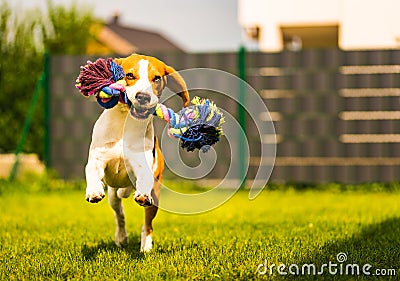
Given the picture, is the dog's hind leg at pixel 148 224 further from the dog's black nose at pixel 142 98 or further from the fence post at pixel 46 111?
the fence post at pixel 46 111

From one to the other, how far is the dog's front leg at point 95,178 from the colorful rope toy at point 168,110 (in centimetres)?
35

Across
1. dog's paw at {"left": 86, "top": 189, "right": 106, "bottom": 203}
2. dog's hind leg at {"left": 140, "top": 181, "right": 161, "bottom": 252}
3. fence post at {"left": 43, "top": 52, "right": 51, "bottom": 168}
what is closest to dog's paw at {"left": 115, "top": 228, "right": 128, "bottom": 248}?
dog's hind leg at {"left": 140, "top": 181, "right": 161, "bottom": 252}

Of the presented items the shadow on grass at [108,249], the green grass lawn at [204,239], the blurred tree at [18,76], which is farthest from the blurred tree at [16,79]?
the shadow on grass at [108,249]

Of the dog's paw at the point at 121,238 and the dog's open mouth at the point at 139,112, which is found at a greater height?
the dog's open mouth at the point at 139,112

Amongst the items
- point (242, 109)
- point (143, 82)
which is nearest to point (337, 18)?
point (242, 109)

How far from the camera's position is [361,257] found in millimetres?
4500

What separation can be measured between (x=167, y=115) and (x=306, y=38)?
1214 centimetres

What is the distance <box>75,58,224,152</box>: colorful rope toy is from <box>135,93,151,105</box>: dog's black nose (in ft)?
0.26

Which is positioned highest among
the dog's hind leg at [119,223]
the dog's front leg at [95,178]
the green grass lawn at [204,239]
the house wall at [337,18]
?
the house wall at [337,18]

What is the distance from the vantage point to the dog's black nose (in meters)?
4.65

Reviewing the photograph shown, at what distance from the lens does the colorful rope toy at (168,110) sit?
4.71m

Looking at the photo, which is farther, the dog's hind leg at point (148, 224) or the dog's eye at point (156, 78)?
the dog's hind leg at point (148, 224)

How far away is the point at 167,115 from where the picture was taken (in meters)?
4.91

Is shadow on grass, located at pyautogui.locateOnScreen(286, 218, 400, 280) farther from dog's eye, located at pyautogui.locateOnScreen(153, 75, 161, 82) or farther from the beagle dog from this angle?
dog's eye, located at pyautogui.locateOnScreen(153, 75, 161, 82)
